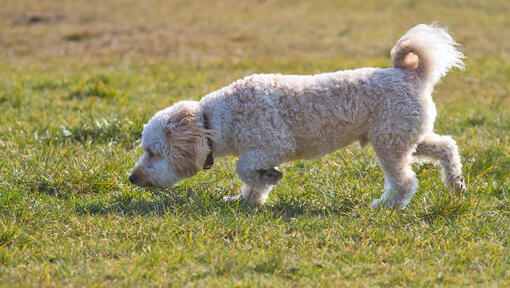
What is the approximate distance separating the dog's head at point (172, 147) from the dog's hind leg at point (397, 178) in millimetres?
1564

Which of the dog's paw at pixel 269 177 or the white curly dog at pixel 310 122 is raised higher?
the white curly dog at pixel 310 122

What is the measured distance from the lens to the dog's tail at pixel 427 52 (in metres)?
5.04

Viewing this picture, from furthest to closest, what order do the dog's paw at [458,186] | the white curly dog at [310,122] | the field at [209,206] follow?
the dog's paw at [458,186], the white curly dog at [310,122], the field at [209,206]

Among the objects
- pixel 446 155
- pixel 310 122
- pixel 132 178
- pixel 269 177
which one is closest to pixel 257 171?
pixel 269 177

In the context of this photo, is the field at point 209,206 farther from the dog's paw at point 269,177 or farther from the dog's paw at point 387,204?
the dog's paw at point 269,177

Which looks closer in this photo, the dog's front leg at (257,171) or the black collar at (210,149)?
the dog's front leg at (257,171)

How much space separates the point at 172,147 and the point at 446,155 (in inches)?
99.3

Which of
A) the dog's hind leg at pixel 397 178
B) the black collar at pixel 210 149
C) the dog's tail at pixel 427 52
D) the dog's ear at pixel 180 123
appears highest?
the dog's tail at pixel 427 52

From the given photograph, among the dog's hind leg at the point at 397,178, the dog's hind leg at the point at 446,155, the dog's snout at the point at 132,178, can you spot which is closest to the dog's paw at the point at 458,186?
the dog's hind leg at the point at 446,155

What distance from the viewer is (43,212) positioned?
190 inches

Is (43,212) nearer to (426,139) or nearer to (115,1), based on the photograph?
(426,139)

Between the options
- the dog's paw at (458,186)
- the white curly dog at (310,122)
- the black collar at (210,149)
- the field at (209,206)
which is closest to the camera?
the field at (209,206)

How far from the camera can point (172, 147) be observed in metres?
5.07

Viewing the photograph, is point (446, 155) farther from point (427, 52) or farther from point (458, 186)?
point (427, 52)
